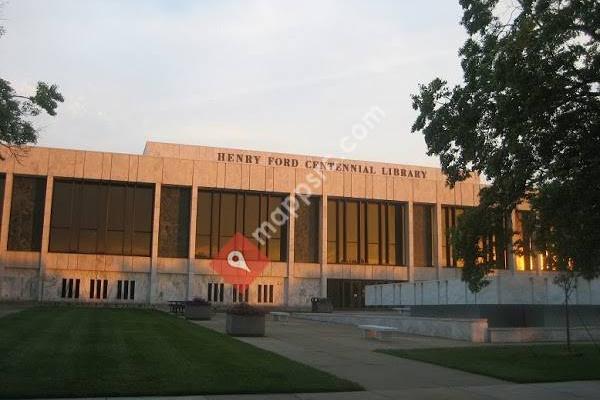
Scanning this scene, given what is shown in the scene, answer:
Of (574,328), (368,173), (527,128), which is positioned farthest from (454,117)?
(368,173)

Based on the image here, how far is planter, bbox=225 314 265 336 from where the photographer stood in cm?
2222

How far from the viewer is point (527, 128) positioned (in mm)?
12359

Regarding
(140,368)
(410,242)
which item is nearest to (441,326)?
(140,368)

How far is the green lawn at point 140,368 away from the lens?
10.8 metres

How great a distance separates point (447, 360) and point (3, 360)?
34.6 ft

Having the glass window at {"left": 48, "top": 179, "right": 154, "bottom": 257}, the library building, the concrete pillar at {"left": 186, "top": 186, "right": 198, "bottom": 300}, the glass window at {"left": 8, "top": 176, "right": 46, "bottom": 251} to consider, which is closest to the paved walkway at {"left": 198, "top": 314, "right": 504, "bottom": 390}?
the concrete pillar at {"left": 186, "top": 186, "right": 198, "bottom": 300}

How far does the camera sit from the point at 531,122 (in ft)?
40.6

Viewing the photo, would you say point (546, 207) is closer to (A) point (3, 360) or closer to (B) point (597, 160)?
(B) point (597, 160)

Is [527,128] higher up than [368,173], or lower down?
lower down

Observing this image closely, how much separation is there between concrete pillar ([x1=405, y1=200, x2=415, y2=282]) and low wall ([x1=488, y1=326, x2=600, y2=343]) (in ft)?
129

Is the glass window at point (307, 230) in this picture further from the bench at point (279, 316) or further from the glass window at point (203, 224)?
the bench at point (279, 316)

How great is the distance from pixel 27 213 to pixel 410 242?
122 ft

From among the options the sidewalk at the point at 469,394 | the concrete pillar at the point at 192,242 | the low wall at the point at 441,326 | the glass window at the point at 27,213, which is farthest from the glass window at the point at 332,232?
the sidewalk at the point at 469,394

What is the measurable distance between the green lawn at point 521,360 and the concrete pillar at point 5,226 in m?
45.7
